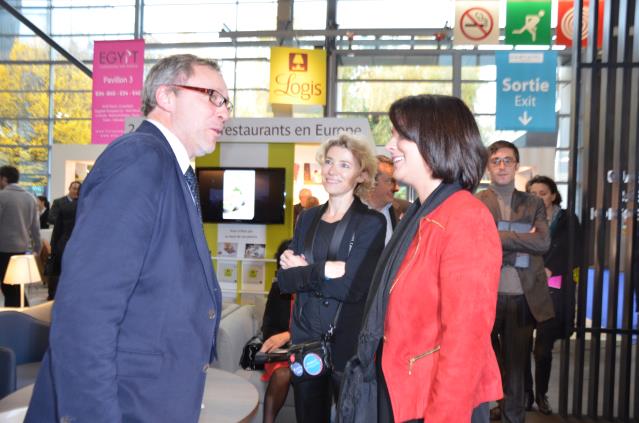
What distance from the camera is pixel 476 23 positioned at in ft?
28.3

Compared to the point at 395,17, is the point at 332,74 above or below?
below

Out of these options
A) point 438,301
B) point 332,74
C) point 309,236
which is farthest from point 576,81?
point 332,74

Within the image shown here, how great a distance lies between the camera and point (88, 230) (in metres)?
1.21

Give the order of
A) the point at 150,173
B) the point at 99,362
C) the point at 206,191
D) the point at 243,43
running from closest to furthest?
the point at 99,362 < the point at 150,173 < the point at 206,191 < the point at 243,43

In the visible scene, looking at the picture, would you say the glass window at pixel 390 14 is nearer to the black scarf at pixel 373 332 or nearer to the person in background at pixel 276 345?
the person in background at pixel 276 345

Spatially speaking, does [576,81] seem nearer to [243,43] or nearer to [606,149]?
[606,149]

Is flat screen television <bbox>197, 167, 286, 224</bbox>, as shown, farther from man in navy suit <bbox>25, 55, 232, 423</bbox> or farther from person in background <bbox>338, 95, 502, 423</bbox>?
man in navy suit <bbox>25, 55, 232, 423</bbox>

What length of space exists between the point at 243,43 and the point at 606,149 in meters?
12.5

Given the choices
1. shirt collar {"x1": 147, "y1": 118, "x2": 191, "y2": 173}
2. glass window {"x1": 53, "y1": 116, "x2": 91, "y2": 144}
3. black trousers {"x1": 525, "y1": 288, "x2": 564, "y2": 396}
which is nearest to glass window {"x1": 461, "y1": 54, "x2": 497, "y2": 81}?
glass window {"x1": 53, "y1": 116, "x2": 91, "y2": 144}

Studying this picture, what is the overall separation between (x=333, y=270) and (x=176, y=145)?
1165 mm

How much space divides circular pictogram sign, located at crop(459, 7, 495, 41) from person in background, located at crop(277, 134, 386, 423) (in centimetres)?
648

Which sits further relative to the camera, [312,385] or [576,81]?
[576,81]

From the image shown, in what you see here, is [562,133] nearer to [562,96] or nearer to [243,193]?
[562,96]

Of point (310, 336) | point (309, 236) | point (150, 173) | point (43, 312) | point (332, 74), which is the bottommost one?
point (43, 312)
